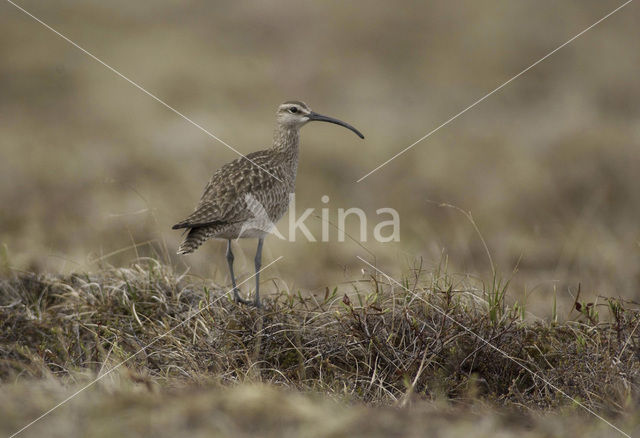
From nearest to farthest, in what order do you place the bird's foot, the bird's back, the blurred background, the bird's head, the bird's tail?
the bird's foot < the bird's tail < the bird's back < the bird's head < the blurred background

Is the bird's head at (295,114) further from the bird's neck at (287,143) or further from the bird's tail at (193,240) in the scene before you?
the bird's tail at (193,240)

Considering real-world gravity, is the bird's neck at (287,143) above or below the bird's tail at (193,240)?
above

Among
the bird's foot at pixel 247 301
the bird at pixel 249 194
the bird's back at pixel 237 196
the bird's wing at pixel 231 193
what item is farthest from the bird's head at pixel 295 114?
the bird's foot at pixel 247 301

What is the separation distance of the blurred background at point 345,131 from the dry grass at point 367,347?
71.8 inches

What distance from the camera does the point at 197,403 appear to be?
145 inches

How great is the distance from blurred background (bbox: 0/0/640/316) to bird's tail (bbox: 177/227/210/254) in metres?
1.27

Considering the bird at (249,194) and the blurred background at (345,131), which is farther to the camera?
the blurred background at (345,131)

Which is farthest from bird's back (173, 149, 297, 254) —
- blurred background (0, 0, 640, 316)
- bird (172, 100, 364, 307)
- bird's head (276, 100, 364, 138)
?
blurred background (0, 0, 640, 316)

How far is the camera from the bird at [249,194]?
6.83m

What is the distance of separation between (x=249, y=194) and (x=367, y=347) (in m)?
2.20

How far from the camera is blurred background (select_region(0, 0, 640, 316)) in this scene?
1164cm

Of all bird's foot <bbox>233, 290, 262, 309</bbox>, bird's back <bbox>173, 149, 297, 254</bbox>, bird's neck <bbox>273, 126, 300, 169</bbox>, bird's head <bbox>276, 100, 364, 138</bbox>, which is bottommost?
bird's foot <bbox>233, 290, 262, 309</bbox>

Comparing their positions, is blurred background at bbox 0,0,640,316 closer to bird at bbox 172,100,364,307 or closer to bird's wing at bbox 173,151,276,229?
bird at bbox 172,100,364,307

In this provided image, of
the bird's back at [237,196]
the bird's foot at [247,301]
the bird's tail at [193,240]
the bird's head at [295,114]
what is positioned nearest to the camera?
the bird's foot at [247,301]
